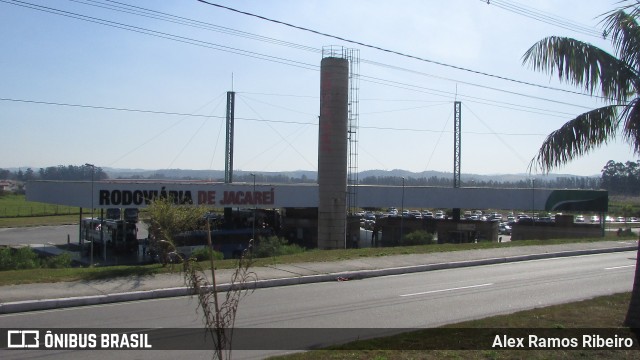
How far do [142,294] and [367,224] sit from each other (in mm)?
55951

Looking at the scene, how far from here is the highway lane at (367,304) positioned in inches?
397

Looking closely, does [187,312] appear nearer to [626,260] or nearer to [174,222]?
[174,222]

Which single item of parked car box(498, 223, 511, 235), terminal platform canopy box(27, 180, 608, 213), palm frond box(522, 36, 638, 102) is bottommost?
parked car box(498, 223, 511, 235)

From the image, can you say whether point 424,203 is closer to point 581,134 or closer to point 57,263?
point 57,263

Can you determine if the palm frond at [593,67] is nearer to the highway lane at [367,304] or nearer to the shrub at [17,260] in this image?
the highway lane at [367,304]

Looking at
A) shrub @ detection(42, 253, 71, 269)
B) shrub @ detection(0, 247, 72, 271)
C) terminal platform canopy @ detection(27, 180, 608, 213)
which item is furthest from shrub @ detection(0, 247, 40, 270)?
terminal platform canopy @ detection(27, 180, 608, 213)

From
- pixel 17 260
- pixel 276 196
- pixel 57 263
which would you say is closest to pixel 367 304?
pixel 57 263

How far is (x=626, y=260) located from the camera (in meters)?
22.1

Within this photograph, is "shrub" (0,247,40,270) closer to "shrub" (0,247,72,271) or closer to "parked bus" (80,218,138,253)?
"shrub" (0,247,72,271)

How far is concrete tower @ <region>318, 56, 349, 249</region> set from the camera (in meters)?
28.9

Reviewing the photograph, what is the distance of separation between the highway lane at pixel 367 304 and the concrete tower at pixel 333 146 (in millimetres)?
11998

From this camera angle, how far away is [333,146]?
29.0m

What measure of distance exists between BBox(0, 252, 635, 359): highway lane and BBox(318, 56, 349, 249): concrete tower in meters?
12.0

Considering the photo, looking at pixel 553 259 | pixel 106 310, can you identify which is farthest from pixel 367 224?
pixel 106 310
